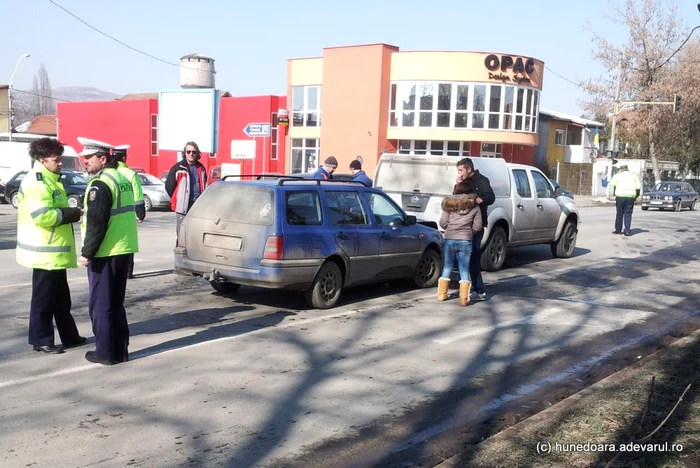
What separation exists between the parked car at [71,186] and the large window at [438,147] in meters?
22.3

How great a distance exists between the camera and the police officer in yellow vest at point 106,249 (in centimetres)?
602

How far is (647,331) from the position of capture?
8320 millimetres

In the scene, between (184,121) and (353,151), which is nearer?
(353,151)

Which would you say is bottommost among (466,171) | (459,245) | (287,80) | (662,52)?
(459,245)

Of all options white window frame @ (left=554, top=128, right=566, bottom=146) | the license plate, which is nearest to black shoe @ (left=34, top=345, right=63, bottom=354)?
the license plate

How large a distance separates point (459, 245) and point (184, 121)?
130 feet

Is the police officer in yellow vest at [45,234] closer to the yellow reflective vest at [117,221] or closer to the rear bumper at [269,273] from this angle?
the yellow reflective vest at [117,221]

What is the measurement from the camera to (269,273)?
8195 mm

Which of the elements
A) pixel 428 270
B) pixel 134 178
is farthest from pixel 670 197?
pixel 134 178

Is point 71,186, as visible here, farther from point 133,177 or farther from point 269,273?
point 269,273

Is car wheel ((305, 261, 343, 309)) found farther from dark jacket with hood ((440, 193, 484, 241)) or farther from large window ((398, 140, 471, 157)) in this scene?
large window ((398, 140, 471, 157))

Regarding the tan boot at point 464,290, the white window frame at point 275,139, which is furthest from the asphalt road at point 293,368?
the white window frame at point 275,139

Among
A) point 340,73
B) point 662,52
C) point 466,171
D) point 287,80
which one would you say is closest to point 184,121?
point 287,80

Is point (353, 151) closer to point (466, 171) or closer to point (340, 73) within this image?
point (340, 73)
